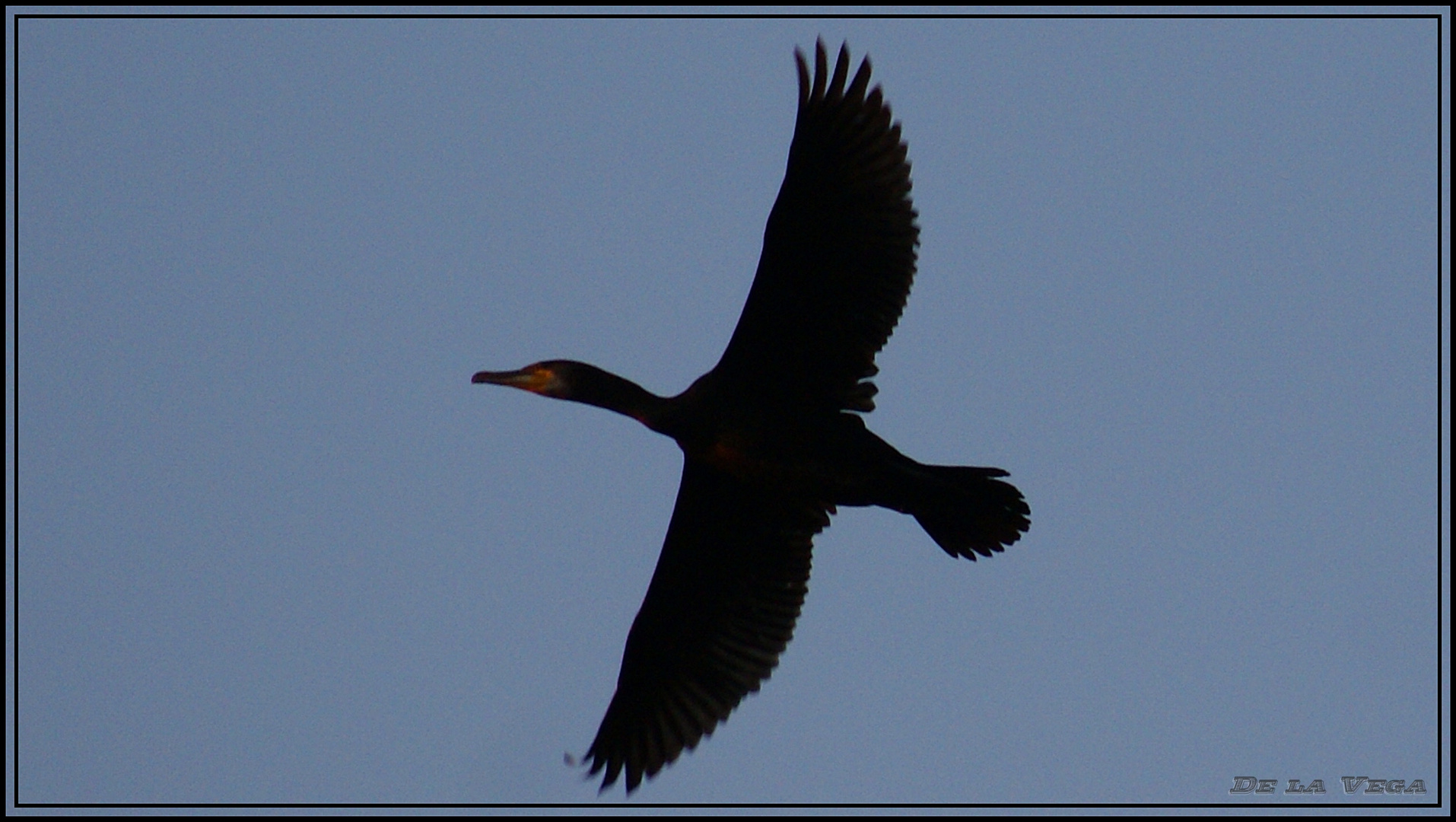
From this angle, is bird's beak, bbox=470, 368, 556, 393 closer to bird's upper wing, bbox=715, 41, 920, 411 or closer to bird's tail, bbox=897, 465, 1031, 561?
bird's upper wing, bbox=715, 41, 920, 411

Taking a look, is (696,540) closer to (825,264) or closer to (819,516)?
(819,516)

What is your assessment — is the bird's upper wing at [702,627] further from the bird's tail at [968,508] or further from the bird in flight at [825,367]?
the bird's tail at [968,508]

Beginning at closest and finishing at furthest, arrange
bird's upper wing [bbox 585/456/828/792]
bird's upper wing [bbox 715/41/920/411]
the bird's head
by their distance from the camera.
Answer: bird's upper wing [bbox 715/41/920/411], the bird's head, bird's upper wing [bbox 585/456/828/792]

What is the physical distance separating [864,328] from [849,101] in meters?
0.90

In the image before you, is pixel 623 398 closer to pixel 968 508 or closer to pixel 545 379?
pixel 545 379

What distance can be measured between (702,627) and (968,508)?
1.56m

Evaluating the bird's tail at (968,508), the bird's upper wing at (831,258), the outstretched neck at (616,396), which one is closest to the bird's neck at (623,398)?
the outstretched neck at (616,396)

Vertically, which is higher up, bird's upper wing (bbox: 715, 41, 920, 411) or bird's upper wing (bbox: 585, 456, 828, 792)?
bird's upper wing (bbox: 715, 41, 920, 411)

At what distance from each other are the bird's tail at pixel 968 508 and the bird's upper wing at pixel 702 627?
2.60ft

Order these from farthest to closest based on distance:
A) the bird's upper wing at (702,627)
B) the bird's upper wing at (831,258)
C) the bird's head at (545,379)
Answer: the bird's upper wing at (702,627) < the bird's head at (545,379) < the bird's upper wing at (831,258)

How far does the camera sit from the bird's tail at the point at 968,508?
702 cm

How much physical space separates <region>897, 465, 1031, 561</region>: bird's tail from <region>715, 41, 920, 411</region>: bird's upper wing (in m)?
0.41

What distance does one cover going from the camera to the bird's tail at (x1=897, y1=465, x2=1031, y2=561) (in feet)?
23.0

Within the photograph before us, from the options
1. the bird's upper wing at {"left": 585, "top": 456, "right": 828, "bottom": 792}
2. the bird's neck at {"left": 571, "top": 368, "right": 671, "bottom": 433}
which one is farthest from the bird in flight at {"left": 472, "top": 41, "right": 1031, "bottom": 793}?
the bird's upper wing at {"left": 585, "top": 456, "right": 828, "bottom": 792}
